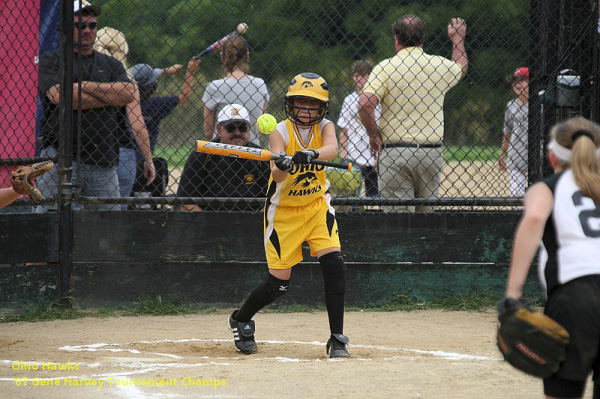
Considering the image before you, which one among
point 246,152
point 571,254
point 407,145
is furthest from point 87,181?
point 571,254

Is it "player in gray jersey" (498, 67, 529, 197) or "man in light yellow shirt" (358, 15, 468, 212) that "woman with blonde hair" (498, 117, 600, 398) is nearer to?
"man in light yellow shirt" (358, 15, 468, 212)

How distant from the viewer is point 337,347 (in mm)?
5105

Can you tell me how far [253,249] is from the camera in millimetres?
6812

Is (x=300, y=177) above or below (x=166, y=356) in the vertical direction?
above

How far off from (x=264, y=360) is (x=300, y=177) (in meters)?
1.12

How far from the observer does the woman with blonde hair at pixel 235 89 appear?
7289 millimetres

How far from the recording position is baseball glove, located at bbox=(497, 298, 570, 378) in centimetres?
298

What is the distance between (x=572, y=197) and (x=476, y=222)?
3810 mm

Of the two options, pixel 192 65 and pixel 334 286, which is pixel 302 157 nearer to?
pixel 334 286

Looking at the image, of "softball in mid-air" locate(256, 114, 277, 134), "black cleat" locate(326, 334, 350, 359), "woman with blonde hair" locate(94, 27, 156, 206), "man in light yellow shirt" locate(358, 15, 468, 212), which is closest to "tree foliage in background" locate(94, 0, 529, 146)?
"woman with blonde hair" locate(94, 27, 156, 206)

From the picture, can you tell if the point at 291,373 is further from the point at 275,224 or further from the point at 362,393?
the point at 275,224

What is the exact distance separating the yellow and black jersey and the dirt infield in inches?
37.1

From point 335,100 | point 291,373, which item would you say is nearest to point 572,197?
point 291,373

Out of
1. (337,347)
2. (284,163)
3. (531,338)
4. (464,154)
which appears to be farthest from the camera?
(464,154)
